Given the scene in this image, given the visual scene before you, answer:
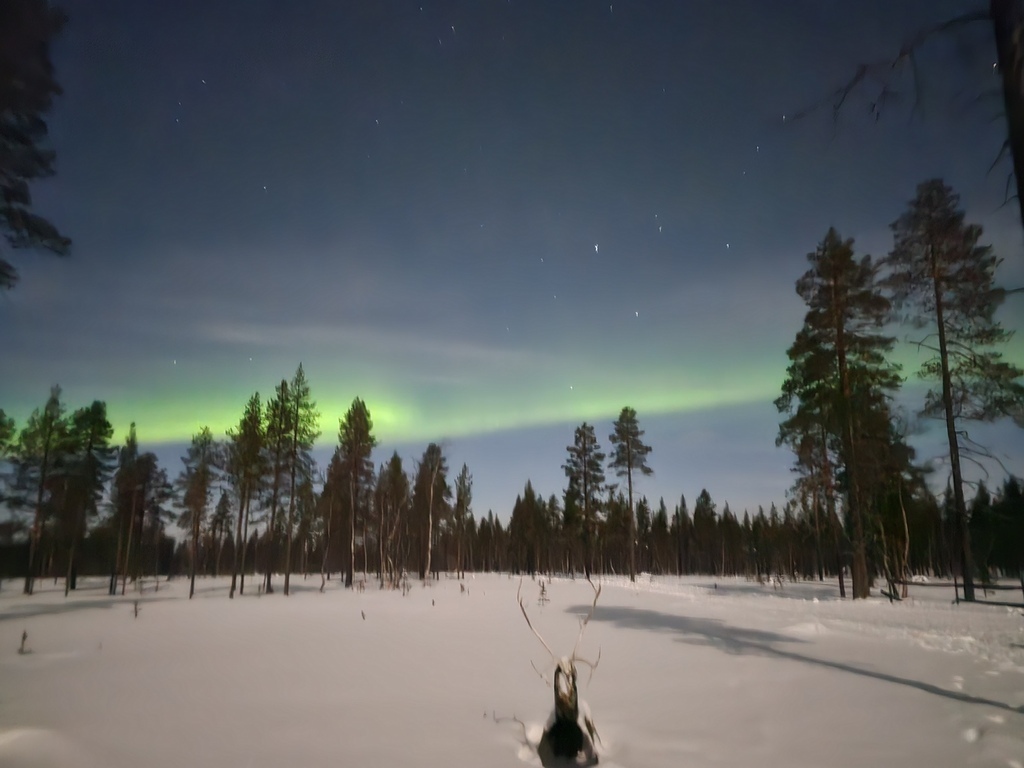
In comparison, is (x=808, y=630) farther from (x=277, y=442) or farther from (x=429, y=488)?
(x=429, y=488)

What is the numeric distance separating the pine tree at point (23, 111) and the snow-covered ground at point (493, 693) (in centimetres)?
591

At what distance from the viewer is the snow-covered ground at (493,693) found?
5.48 metres

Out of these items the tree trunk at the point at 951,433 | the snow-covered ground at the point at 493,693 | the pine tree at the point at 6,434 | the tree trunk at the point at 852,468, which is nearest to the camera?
the snow-covered ground at the point at 493,693

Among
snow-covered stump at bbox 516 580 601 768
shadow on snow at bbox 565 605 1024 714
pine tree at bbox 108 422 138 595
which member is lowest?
shadow on snow at bbox 565 605 1024 714

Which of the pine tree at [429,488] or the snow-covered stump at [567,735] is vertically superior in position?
the pine tree at [429,488]

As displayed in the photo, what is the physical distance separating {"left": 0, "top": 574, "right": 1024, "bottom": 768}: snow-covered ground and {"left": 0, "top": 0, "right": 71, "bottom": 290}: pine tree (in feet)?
19.4

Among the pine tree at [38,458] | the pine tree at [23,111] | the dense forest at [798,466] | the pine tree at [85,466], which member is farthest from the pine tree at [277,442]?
the pine tree at [23,111]

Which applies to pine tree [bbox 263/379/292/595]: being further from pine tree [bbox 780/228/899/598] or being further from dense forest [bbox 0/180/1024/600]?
pine tree [bbox 780/228/899/598]

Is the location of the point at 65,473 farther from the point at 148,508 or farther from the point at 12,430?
the point at 148,508

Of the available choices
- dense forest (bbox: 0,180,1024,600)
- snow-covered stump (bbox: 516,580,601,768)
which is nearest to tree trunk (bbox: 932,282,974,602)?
dense forest (bbox: 0,180,1024,600)

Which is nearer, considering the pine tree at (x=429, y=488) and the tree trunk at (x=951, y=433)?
the tree trunk at (x=951, y=433)

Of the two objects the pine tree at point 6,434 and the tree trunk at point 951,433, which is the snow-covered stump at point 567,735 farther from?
the tree trunk at point 951,433

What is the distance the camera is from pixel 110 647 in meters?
11.1

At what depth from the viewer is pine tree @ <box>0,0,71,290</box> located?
6.13 m
